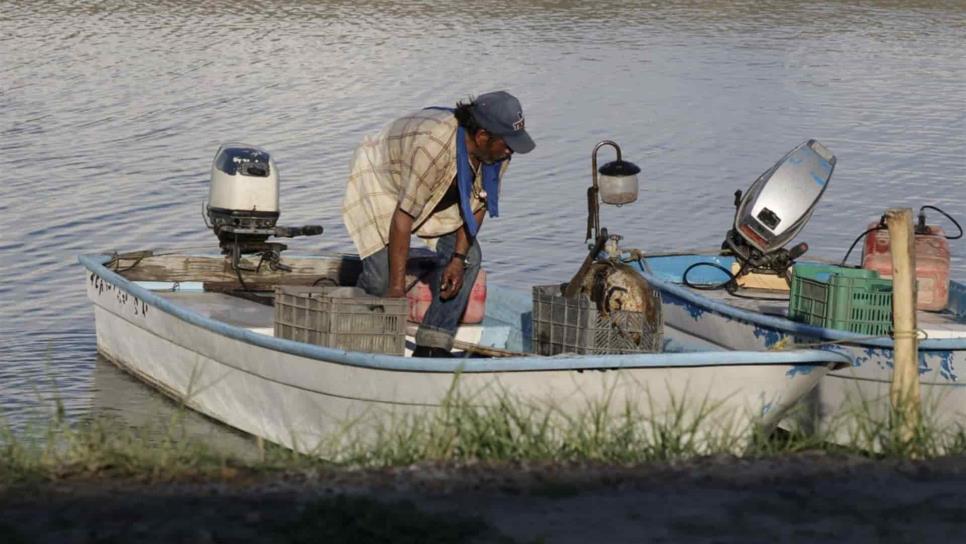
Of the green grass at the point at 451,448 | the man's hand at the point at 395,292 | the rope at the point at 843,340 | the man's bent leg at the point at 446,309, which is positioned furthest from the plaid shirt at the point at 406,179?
the rope at the point at 843,340

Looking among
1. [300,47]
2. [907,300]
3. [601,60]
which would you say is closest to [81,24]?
[300,47]

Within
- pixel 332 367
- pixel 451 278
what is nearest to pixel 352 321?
pixel 332 367

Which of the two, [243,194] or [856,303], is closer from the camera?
[856,303]

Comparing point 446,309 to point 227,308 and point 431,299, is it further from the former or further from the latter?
point 227,308

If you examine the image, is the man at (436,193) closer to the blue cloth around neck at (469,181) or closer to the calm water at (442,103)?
the blue cloth around neck at (469,181)

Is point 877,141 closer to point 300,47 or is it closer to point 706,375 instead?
point 300,47

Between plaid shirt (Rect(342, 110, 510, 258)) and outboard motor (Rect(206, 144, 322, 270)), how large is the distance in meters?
2.44

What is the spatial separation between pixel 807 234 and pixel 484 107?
29.9 ft

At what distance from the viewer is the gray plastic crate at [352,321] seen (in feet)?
29.9

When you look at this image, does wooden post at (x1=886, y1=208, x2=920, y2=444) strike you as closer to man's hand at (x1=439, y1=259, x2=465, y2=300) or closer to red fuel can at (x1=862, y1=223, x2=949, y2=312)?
man's hand at (x1=439, y1=259, x2=465, y2=300)

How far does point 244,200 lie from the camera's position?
1153 cm

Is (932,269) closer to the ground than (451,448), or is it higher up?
higher up

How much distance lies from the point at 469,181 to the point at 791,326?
2.46 m

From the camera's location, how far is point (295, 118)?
23250mm
